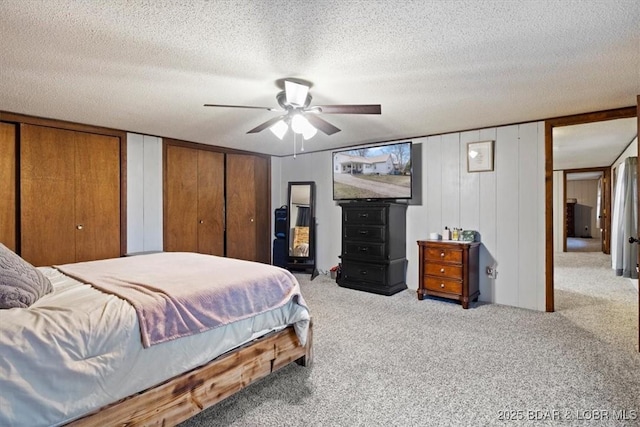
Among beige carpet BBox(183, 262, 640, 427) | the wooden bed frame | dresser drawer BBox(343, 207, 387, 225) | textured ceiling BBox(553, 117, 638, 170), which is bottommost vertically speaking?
beige carpet BBox(183, 262, 640, 427)

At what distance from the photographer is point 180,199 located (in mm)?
4938

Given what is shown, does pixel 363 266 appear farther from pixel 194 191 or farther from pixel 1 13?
pixel 1 13

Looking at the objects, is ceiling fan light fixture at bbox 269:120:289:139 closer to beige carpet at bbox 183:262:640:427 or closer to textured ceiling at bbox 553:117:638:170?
beige carpet at bbox 183:262:640:427

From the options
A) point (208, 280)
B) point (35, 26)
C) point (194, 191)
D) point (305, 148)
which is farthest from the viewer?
point (305, 148)

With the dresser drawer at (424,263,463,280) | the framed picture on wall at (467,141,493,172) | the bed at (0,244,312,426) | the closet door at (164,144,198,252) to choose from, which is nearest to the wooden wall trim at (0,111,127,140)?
the closet door at (164,144,198,252)

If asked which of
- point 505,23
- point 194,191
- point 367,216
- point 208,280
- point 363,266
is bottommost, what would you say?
point 363,266

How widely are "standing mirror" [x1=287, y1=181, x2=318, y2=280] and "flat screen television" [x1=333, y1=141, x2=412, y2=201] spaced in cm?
65

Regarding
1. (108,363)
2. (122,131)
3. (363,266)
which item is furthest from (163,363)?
(122,131)

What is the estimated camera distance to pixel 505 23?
1790 mm

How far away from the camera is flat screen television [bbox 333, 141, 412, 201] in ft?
15.2

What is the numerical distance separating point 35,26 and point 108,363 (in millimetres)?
1819

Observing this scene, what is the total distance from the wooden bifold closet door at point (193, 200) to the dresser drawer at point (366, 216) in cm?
211

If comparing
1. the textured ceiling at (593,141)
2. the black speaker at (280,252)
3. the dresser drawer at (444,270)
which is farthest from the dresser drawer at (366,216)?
the textured ceiling at (593,141)

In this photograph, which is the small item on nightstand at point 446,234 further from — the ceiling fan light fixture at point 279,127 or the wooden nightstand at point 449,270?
the ceiling fan light fixture at point 279,127
